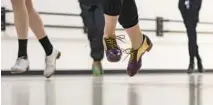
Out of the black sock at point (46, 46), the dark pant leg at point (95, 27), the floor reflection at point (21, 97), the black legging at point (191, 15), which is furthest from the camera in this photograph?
the black legging at point (191, 15)

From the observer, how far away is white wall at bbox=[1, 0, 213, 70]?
5352 mm

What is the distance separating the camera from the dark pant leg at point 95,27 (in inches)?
147

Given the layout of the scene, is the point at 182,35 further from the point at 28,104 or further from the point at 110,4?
the point at 28,104

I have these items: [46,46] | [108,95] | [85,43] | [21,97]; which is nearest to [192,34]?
[85,43]

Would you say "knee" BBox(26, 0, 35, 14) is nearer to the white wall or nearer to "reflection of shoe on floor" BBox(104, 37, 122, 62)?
"reflection of shoe on floor" BBox(104, 37, 122, 62)

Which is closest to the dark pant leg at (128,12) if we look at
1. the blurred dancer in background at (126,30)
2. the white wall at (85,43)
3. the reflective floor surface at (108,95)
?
the blurred dancer in background at (126,30)

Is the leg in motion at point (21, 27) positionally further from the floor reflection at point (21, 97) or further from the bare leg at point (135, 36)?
the bare leg at point (135, 36)

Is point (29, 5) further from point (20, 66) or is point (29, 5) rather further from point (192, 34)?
point (192, 34)

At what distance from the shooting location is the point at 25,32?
245 centimetres

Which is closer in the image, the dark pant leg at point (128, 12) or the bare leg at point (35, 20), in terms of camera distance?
the dark pant leg at point (128, 12)

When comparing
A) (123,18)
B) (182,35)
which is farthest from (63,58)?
(123,18)

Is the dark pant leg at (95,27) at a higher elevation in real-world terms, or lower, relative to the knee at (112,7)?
lower

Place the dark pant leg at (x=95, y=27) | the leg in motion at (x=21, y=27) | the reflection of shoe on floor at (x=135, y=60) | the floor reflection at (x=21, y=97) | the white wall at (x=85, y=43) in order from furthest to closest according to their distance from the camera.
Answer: the white wall at (x=85, y=43)
the dark pant leg at (x=95, y=27)
the leg in motion at (x=21, y=27)
the reflection of shoe on floor at (x=135, y=60)
the floor reflection at (x=21, y=97)

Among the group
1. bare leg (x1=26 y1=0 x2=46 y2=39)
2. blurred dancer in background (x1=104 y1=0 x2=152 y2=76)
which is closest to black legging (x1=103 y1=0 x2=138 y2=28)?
blurred dancer in background (x1=104 y1=0 x2=152 y2=76)
